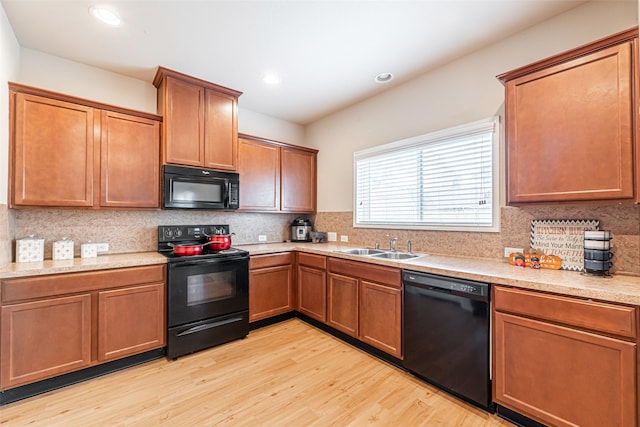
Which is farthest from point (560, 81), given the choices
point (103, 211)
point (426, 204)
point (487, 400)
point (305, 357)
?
point (103, 211)

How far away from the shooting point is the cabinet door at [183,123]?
2822mm

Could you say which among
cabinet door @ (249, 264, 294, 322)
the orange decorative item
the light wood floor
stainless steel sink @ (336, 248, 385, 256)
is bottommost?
the light wood floor

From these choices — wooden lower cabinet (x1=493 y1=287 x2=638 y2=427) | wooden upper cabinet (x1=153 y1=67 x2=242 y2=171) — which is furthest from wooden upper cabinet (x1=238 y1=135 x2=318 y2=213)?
wooden lower cabinet (x1=493 y1=287 x2=638 y2=427)

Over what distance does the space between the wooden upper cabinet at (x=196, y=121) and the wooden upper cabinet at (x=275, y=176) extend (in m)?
0.31

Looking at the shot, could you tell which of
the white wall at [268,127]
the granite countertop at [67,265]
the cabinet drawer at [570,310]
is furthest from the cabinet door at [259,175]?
the cabinet drawer at [570,310]

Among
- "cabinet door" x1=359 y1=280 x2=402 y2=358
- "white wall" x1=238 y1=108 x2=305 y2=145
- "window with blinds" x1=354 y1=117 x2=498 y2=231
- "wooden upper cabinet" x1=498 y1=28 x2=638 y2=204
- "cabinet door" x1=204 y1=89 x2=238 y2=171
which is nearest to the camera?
"wooden upper cabinet" x1=498 y1=28 x2=638 y2=204

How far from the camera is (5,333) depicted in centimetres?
191

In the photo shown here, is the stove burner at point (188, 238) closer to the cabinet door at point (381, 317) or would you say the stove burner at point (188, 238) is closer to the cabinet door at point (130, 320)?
the cabinet door at point (130, 320)

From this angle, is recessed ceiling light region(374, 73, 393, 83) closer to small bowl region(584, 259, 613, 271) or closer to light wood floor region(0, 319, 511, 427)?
small bowl region(584, 259, 613, 271)

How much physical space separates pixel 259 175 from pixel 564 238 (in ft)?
10.3

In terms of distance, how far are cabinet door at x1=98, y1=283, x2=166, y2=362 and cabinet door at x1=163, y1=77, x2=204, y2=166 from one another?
4.24ft

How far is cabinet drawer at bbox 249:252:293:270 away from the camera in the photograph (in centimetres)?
317

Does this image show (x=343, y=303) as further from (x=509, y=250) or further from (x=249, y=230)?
(x=249, y=230)

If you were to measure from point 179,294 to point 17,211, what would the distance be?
1544mm
